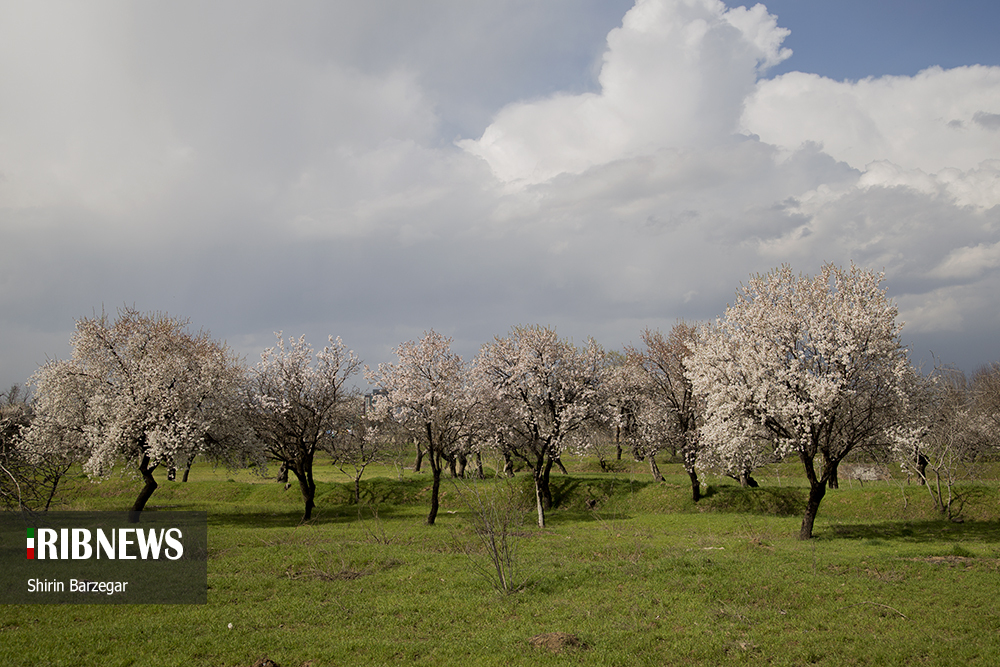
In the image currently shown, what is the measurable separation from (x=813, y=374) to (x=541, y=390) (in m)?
18.2

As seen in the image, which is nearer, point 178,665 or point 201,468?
point 178,665

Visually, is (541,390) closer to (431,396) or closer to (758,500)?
(431,396)

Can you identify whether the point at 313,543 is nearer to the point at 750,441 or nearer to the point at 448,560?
the point at 448,560

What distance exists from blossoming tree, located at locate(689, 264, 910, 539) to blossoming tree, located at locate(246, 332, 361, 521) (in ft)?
80.3

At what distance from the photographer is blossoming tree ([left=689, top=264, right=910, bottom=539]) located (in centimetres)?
2612

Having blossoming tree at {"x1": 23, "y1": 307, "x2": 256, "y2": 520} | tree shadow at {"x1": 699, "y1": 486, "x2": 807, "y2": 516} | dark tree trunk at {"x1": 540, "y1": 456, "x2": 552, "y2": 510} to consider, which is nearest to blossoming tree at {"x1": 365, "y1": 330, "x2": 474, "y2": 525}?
dark tree trunk at {"x1": 540, "y1": 456, "x2": 552, "y2": 510}

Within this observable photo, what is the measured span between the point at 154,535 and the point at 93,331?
1820 centimetres

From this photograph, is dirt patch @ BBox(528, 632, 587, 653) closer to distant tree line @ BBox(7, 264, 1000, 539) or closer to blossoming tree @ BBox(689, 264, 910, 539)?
distant tree line @ BBox(7, 264, 1000, 539)

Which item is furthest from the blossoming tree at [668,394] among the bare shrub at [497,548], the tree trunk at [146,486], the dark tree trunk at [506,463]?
the tree trunk at [146,486]

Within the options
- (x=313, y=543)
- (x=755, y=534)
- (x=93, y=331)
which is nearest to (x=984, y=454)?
(x=755, y=534)

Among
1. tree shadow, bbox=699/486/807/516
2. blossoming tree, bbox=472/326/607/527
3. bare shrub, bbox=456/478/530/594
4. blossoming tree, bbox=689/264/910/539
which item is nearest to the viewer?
bare shrub, bbox=456/478/530/594

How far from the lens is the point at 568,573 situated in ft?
62.5

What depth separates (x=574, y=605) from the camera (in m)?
15.9
